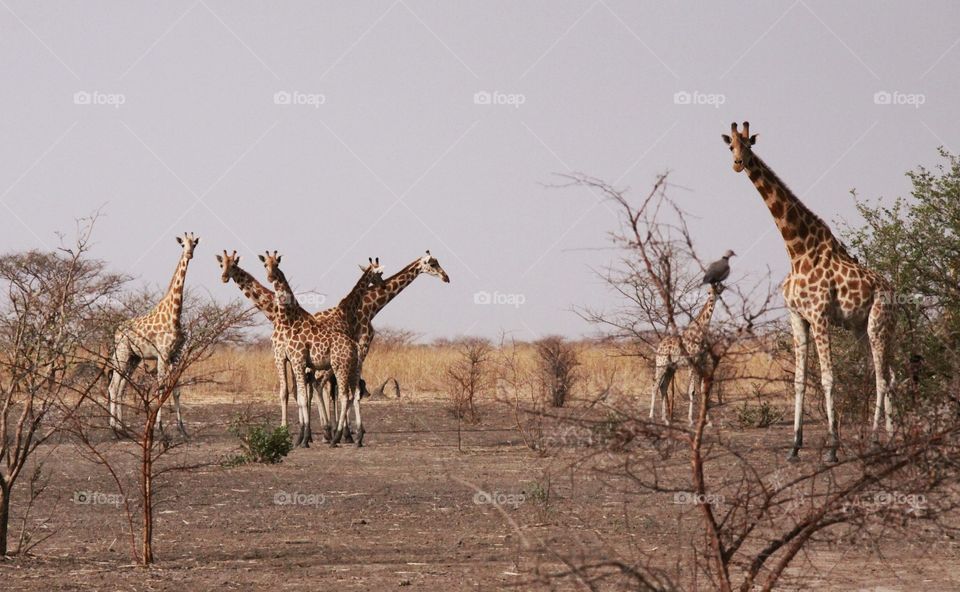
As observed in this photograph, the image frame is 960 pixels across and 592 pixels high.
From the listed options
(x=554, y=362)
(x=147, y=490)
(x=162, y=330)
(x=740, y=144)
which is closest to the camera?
(x=147, y=490)

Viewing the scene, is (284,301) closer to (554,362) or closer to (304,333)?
(304,333)

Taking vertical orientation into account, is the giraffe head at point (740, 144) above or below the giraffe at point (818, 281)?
above

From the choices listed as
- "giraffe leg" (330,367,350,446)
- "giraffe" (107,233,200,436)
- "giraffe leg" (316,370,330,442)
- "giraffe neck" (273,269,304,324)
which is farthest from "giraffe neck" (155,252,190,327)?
"giraffe leg" (330,367,350,446)

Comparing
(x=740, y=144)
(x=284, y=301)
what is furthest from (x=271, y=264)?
(x=740, y=144)

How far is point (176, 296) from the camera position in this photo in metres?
17.6

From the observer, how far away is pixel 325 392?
673 inches

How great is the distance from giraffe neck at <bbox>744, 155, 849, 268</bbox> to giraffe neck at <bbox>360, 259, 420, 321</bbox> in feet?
23.0

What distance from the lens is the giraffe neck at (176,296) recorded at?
17500 millimetres

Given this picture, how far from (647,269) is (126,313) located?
1767 cm

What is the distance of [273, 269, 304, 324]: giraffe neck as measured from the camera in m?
16.5

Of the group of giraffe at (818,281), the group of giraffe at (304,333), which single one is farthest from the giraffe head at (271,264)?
the group of giraffe at (818,281)

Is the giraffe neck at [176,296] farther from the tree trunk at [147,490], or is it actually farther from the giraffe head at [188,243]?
the tree trunk at [147,490]

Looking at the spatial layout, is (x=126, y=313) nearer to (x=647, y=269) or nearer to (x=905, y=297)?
(x=905, y=297)

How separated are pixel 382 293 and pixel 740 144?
723cm
